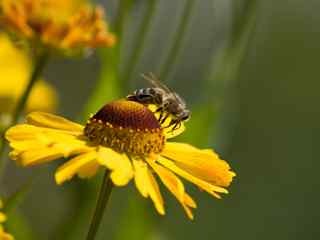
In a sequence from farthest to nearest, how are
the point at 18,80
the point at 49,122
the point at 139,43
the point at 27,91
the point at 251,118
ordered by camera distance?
the point at 251,118, the point at 18,80, the point at 139,43, the point at 27,91, the point at 49,122

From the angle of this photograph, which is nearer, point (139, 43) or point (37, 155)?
point (37, 155)

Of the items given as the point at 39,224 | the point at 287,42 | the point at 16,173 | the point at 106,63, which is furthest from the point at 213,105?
the point at 287,42

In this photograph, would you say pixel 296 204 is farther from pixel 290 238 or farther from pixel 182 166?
pixel 182 166

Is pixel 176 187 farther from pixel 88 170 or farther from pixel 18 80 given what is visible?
pixel 18 80

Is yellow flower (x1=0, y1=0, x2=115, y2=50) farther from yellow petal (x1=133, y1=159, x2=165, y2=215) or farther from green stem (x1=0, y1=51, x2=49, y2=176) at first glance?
yellow petal (x1=133, y1=159, x2=165, y2=215)

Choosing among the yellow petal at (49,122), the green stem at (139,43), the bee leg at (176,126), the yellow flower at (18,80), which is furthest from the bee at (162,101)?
the yellow flower at (18,80)

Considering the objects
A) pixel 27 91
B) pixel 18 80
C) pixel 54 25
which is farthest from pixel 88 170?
pixel 18 80
